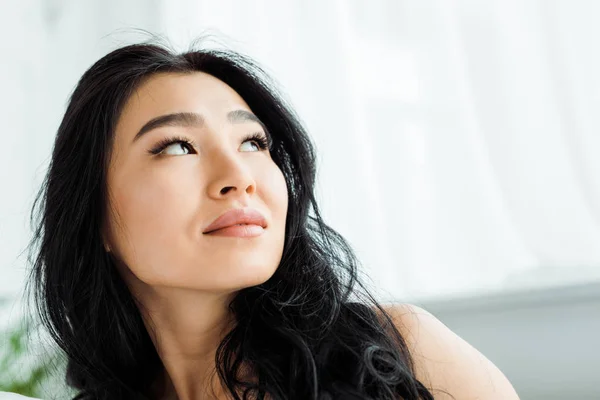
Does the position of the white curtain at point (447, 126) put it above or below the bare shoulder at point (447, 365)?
above

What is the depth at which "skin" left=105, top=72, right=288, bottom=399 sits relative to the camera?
122cm

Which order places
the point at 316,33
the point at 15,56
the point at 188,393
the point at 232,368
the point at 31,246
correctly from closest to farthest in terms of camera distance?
the point at 232,368 → the point at 188,393 → the point at 31,246 → the point at 316,33 → the point at 15,56

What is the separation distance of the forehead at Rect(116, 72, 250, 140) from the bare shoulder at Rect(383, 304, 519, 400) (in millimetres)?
490

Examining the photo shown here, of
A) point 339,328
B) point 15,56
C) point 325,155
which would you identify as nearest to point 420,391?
point 339,328

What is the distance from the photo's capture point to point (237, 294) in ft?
4.55

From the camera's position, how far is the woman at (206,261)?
122 cm

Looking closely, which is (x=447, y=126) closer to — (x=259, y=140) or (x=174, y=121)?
(x=259, y=140)

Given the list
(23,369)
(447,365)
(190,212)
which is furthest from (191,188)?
(23,369)

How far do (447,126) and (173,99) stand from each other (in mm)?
795

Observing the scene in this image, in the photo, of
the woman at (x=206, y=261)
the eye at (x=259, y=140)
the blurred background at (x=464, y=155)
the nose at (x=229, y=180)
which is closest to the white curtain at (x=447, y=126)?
the blurred background at (x=464, y=155)

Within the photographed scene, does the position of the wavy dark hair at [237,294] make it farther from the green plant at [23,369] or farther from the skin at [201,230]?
the green plant at [23,369]

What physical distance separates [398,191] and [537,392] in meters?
0.59

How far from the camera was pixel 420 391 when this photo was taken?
121 cm

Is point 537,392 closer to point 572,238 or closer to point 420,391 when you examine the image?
point 572,238
